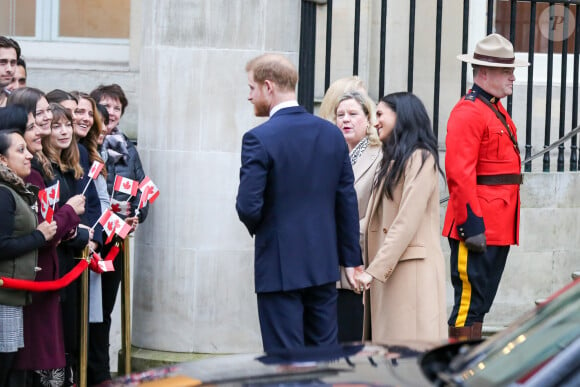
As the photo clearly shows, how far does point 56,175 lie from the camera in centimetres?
741

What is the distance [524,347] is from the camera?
3.60m

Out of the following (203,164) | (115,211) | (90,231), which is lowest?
(90,231)

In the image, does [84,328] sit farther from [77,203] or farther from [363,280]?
[363,280]

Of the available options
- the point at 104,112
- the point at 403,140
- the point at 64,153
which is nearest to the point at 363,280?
the point at 403,140

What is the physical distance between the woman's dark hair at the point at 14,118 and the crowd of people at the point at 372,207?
4.65 ft

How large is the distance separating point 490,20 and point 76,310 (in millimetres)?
3836

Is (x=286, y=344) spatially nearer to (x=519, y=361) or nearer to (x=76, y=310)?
(x=76, y=310)

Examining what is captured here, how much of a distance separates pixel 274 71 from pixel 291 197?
2.18 ft

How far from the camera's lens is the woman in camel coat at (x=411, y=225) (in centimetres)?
691

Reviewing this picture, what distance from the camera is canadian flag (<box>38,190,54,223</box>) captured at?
687cm

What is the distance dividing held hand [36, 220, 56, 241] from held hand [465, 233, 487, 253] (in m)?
2.45

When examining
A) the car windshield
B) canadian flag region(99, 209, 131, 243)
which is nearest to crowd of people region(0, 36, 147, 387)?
canadian flag region(99, 209, 131, 243)

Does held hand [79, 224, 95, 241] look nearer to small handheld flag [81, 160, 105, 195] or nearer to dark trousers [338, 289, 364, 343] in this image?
small handheld flag [81, 160, 105, 195]

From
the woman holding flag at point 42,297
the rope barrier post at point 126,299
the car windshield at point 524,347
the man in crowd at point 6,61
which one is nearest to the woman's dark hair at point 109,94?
the man in crowd at point 6,61
